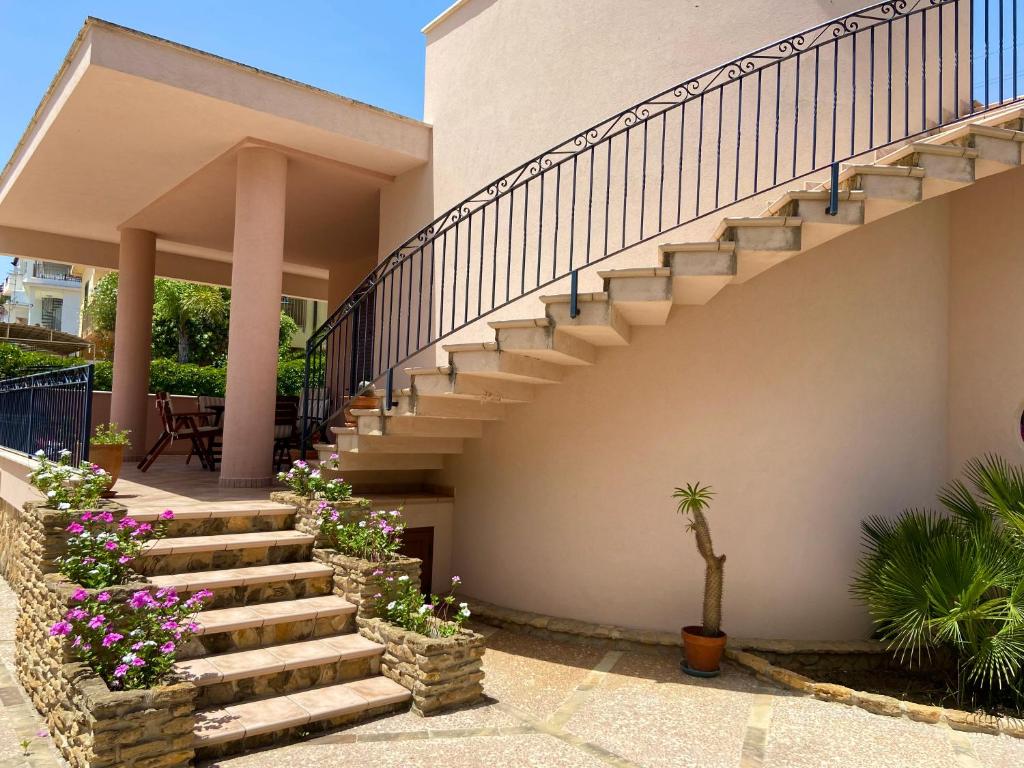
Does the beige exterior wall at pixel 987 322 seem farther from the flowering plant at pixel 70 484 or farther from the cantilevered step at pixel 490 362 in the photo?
the flowering plant at pixel 70 484

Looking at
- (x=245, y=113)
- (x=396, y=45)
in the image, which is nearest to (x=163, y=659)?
(x=245, y=113)

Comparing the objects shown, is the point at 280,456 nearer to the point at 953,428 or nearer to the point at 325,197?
the point at 325,197

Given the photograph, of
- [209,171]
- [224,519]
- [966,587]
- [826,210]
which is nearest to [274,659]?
[224,519]

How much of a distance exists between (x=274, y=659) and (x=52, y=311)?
47102 millimetres

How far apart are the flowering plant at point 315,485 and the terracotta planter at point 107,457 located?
1.23 m

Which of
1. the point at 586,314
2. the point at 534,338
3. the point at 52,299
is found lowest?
the point at 534,338

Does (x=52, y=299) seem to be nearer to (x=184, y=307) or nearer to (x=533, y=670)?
(x=184, y=307)

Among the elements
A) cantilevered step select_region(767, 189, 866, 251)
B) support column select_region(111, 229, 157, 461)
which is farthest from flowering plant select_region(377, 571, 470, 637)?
support column select_region(111, 229, 157, 461)

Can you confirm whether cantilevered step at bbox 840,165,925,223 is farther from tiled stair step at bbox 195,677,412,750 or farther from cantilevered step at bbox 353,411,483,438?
tiled stair step at bbox 195,677,412,750

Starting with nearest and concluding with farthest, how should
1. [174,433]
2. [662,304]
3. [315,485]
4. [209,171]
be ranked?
[662,304] → [315,485] → [209,171] → [174,433]

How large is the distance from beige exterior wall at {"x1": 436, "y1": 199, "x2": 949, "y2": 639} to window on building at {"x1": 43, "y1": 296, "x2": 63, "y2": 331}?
46333 mm

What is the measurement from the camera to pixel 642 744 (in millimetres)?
4105

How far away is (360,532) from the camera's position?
5402 mm

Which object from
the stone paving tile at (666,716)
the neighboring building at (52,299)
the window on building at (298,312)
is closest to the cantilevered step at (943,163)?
the stone paving tile at (666,716)
